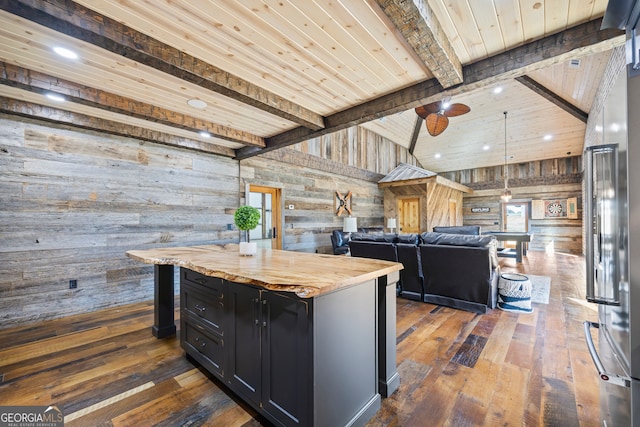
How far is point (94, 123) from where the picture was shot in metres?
3.47

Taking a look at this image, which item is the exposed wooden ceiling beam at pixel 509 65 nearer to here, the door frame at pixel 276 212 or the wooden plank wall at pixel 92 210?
the wooden plank wall at pixel 92 210

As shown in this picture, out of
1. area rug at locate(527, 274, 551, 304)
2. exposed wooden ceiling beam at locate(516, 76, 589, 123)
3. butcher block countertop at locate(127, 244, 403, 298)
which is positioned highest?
exposed wooden ceiling beam at locate(516, 76, 589, 123)

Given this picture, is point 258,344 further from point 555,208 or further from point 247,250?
point 555,208

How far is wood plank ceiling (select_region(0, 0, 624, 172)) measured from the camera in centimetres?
174

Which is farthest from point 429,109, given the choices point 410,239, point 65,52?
point 65,52

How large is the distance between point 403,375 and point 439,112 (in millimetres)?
4451

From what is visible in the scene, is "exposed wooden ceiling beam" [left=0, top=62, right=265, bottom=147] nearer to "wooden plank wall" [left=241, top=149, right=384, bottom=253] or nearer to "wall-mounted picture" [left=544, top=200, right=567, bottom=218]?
"wooden plank wall" [left=241, top=149, right=384, bottom=253]

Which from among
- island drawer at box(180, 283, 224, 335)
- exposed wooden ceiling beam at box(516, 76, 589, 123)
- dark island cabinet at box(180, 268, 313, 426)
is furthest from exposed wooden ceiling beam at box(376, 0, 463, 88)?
exposed wooden ceiling beam at box(516, 76, 589, 123)

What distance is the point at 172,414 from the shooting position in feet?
5.81

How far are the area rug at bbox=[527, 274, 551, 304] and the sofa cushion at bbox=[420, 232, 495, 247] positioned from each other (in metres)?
1.48

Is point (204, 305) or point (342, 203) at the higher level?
point (342, 203)

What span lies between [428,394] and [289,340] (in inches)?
47.8

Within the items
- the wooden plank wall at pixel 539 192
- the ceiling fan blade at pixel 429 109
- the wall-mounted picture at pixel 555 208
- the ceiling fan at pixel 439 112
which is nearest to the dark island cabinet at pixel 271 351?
the ceiling fan blade at pixel 429 109

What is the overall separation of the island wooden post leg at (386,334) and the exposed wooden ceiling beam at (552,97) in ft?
21.5
